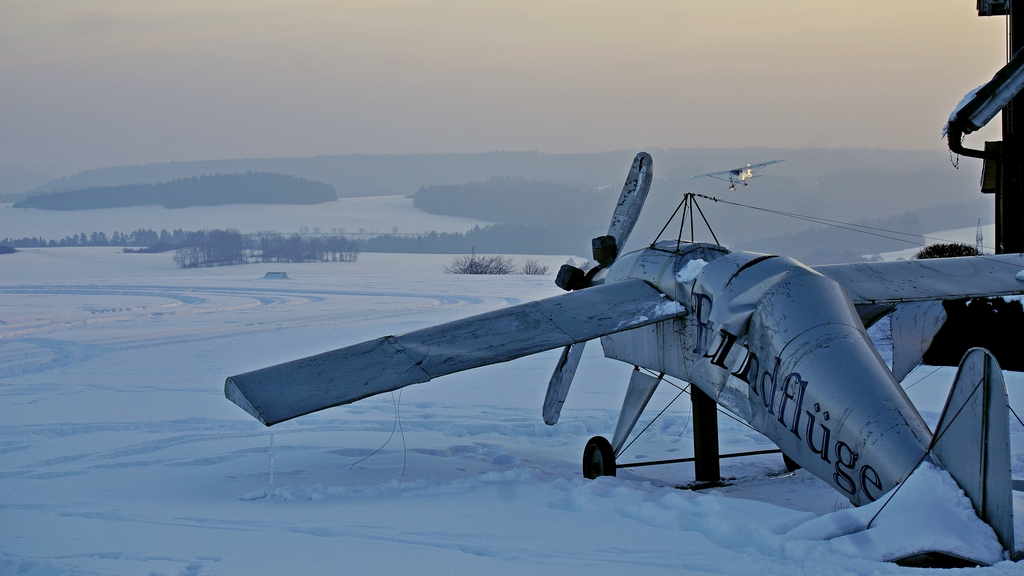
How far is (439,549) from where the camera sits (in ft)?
17.9

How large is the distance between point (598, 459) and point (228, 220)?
410 feet

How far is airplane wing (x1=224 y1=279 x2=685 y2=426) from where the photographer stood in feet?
22.1

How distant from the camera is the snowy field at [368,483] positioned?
5215 mm

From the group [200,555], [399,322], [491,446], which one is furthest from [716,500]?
[399,322]

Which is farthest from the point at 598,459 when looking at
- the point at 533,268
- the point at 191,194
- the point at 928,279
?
the point at 191,194

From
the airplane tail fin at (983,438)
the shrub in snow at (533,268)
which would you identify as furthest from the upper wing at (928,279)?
the shrub in snow at (533,268)

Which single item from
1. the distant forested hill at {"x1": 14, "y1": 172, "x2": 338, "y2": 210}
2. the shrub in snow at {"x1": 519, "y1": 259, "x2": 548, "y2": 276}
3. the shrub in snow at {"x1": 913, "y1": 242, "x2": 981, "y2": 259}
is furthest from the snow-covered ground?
the shrub in snow at {"x1": 913, "y1": 242, "x2": 981, "y2": 259}

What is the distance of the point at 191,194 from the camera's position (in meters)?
148

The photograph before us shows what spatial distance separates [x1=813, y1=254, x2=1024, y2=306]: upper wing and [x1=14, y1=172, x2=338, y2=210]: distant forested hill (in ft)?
471

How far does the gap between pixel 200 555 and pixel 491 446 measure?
5086mm

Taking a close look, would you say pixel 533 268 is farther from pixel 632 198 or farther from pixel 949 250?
pixel 632 198

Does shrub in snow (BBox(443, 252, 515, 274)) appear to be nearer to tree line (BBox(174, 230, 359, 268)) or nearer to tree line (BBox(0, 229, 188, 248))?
tree line (BBox(174, 230, 359, 268))

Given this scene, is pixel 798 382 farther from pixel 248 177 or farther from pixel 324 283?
pixel 248 177

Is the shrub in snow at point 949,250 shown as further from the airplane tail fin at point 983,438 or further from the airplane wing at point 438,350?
the airplane tail fin at point 983,438
